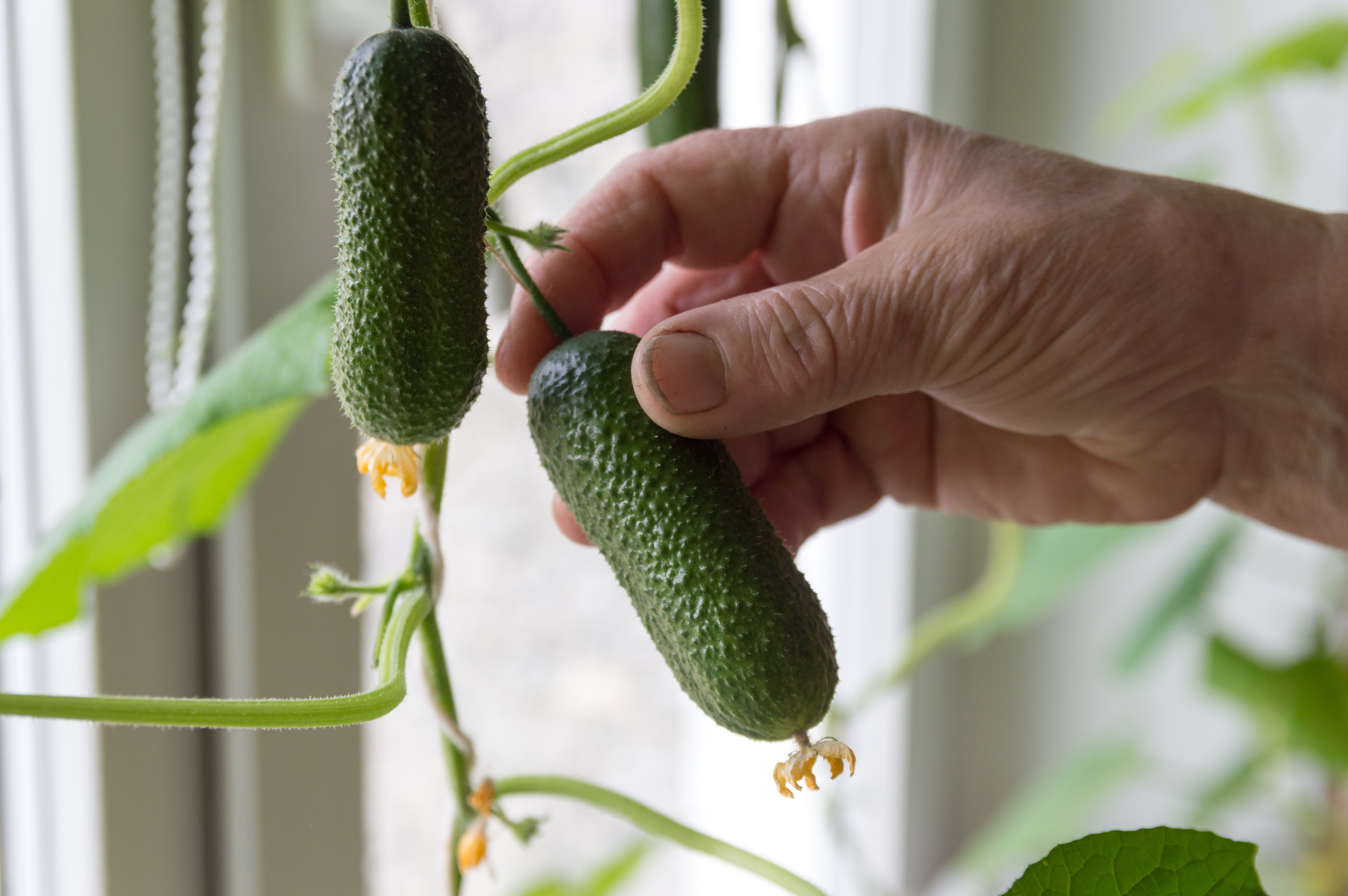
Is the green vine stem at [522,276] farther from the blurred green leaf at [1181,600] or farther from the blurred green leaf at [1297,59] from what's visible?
the blurred green leaf at [1181,600]

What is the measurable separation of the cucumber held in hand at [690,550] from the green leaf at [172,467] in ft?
0.62

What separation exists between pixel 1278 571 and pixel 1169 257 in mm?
1236

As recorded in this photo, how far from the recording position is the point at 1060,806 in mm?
1281

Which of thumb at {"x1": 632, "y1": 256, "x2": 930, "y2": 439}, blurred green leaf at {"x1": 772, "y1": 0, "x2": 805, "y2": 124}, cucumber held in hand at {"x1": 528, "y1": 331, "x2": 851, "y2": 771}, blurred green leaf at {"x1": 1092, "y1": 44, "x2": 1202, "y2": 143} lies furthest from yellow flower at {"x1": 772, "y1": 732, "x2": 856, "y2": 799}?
blurred green leaf at {"x1": 1092, "y1": 44, "x2": 1202, "y2": 143}

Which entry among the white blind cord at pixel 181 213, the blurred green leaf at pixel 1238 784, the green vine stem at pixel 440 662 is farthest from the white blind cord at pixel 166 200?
the blurred green leaf at pixel 1238 784

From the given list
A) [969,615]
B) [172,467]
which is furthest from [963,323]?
[969,615]

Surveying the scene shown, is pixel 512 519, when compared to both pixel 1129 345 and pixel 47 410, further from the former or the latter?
pixel 1129 345

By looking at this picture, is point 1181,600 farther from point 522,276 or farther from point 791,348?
point 522,276

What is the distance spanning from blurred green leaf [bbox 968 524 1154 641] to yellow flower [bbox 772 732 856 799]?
30.0 inches

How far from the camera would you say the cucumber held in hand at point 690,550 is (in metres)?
0.37

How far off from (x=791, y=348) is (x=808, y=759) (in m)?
0.18

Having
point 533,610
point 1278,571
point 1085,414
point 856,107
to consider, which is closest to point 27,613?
point 1085,414

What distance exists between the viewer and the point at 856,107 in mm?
1504

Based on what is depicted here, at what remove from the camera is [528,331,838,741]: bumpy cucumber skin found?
14.6 inches
